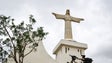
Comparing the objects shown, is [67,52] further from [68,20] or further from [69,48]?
[68,20]

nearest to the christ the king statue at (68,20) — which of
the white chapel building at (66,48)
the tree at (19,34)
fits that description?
the white chapel building at (66,48)

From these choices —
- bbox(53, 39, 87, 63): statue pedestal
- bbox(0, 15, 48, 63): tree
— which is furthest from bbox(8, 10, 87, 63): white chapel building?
bbox(0, 15, 48, 63): tree

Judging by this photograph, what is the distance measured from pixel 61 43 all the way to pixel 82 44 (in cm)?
262

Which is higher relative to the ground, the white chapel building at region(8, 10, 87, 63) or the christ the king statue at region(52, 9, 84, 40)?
the christ the king statue at region(52, 9, 84, 40)

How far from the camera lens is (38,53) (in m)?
24.3

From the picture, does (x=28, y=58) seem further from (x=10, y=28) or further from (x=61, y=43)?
(x=10, y=28)

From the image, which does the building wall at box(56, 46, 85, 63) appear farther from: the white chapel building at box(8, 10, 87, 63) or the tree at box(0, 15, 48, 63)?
the tree at box(0, 15, 48, 63)

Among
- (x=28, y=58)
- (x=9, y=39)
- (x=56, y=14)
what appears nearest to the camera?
(x=9, y=39)

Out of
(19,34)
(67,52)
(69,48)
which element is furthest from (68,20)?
(19,34)

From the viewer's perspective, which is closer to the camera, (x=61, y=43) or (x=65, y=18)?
(x=61, y=43)

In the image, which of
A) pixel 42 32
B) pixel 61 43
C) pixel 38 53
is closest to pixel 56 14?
pixel 61 43

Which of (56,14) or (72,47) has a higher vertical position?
(56,14)

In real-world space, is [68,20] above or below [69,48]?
above

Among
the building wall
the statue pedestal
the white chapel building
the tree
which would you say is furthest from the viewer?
the statue pedestal
